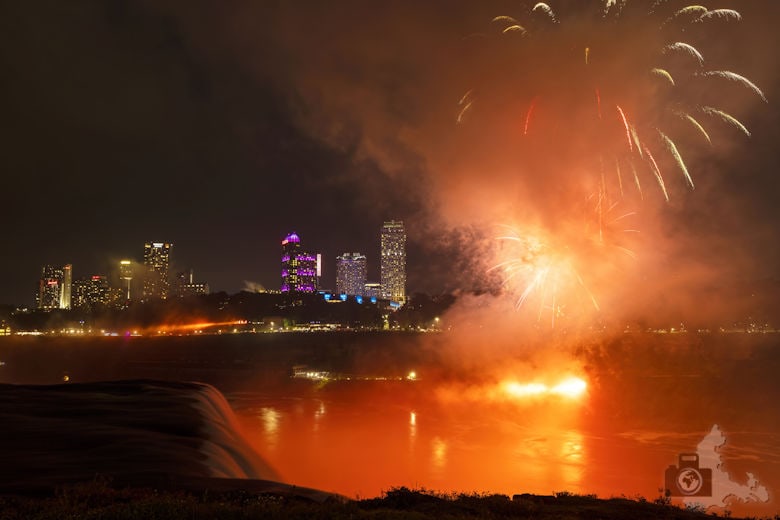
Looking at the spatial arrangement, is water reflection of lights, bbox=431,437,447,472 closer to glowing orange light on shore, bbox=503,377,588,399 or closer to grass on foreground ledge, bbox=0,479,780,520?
grass on foreground ledge, bbox=0,479,780,520

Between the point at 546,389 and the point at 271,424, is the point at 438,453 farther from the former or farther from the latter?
the point at 546,389

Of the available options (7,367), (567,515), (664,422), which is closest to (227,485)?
(567,515)

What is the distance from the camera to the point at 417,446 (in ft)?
77.6

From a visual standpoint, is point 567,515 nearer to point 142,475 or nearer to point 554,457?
point 142,475

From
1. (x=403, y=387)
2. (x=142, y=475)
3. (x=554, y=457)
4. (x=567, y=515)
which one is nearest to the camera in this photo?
(x=567, y=515)

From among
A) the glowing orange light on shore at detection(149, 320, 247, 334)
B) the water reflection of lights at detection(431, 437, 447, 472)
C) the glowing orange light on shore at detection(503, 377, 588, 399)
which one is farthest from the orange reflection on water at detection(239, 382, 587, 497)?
the glowing orange light on shore at detection(149, 320, 247, 334)

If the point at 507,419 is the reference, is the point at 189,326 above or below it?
above

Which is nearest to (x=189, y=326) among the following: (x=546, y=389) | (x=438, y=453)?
(x=546, y=389)

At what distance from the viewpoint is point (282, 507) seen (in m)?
7.89

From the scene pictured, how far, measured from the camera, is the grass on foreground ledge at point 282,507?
275 inches

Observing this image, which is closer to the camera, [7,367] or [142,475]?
[142,475]

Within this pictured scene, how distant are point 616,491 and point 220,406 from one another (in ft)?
41.5

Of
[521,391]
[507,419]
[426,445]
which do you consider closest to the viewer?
[426,445]

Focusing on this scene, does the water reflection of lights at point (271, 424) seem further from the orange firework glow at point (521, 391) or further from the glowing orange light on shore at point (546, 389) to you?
the glowing orange light on shore at point (546, 389)
